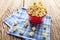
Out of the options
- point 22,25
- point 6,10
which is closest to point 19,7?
point 6,10

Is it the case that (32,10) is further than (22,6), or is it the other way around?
(22,6)

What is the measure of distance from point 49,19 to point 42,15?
18cm

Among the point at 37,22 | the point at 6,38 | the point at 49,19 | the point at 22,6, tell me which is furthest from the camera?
the point at 22,6

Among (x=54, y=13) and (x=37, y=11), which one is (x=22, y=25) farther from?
(x=54, y=13)

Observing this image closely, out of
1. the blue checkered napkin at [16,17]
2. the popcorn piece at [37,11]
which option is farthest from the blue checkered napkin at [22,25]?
the popcorn piece at [37,11]

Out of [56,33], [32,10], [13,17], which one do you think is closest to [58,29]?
[56,33]

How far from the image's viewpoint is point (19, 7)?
1402mm

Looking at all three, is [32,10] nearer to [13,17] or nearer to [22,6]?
[13,17]

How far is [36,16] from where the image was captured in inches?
43.4

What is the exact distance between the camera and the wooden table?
3.66 feet

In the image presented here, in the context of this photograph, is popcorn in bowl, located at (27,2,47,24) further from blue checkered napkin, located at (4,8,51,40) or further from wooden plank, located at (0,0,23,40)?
wooden plank, located at (0,0,23,40)

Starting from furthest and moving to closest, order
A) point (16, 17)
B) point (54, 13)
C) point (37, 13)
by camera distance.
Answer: point (54, 13), point (16, 17), point (37, 13)

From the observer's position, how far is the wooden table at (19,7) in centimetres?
112

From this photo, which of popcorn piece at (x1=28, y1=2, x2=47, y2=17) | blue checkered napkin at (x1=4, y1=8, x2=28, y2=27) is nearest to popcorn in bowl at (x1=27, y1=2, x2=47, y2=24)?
popcorn piece at (x1=28, y1=2, x2=47, y2=17)
